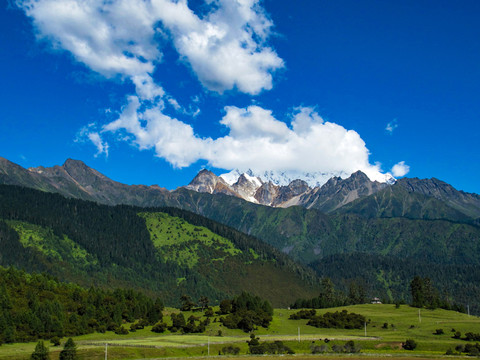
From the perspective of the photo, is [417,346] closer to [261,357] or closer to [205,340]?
[261,357]

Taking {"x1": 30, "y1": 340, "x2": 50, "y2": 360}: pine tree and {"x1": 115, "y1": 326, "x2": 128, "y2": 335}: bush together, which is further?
{"x1": 115, "y1": 326, "x2": 128, "y2": 335}: bush

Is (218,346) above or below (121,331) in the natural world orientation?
below

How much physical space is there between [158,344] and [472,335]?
10492 cm

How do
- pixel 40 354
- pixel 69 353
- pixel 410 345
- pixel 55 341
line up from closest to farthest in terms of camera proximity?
pixel 40 354 → pixel 69 353 → pixel 410 345 → pixel 55 341

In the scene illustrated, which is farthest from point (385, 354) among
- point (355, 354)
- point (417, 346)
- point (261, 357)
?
point (261, 357)

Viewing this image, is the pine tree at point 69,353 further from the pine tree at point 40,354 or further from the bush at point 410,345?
the bush at point 410,345

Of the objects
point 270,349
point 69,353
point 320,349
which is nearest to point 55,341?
point 69,353

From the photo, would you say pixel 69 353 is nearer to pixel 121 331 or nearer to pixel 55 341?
pixel 55 341

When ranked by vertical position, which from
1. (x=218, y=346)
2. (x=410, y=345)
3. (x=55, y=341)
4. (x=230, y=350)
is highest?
(x=55, y=341)

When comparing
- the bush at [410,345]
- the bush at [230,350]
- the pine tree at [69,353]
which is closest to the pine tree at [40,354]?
the pine tree at [69,353]

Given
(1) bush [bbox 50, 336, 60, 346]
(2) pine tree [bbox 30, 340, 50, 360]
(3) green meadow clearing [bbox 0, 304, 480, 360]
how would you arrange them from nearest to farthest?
1. (2) pine tree [bbox 30, 340, 50, 360]
2. (3) green meadow clearing [bbox 0, 304, 480, 360]
3. (1) bush [bbox 50, 336, 60, 346]

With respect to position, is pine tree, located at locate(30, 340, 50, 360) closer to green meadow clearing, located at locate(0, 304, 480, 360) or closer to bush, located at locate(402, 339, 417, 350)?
green meadow clearing, located at locate(0, 304, 480, 360)

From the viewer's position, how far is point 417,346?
157 m

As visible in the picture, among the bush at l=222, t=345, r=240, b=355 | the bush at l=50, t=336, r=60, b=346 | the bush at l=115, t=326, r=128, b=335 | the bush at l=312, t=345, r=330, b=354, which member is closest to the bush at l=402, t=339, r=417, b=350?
the bush at l=312, t=345, r=330, b=354
